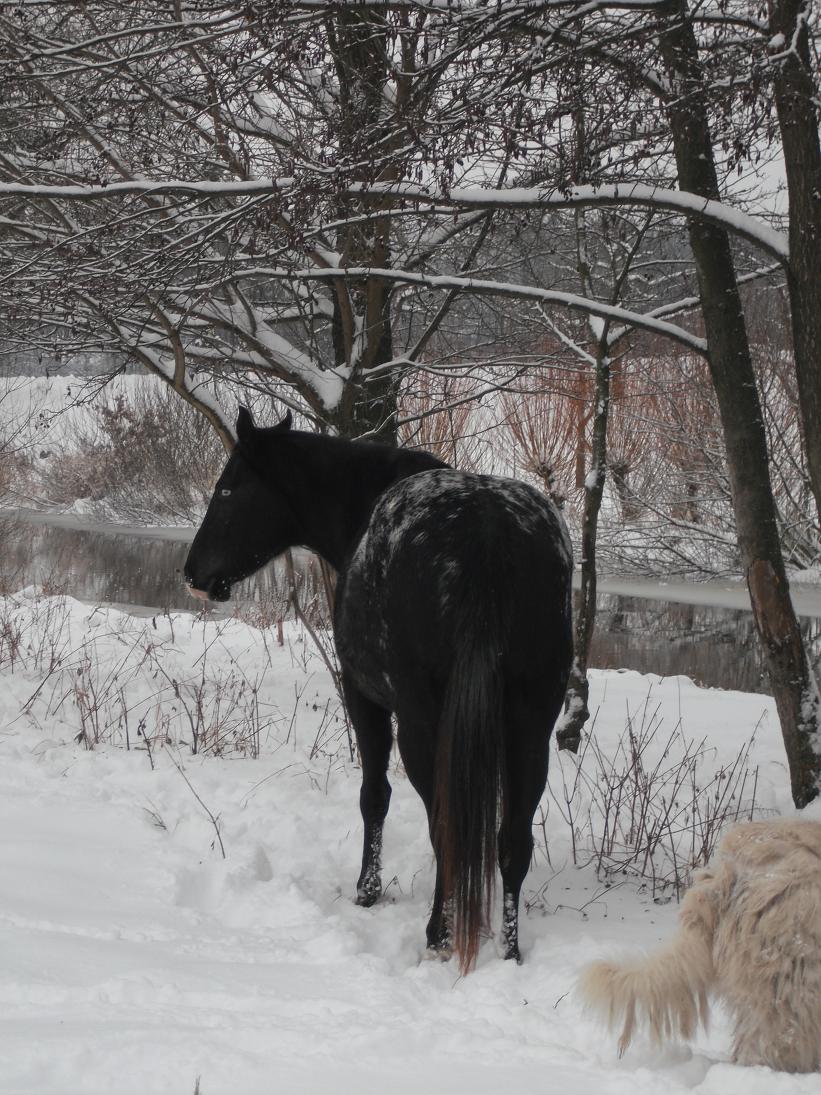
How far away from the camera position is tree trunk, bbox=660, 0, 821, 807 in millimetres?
4680

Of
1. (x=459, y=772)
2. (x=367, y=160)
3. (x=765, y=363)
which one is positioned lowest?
(x=459, y=772)

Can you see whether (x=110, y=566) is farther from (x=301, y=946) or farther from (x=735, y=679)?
(x=301, y=946)

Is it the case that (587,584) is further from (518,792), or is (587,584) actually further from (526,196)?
(518,792)

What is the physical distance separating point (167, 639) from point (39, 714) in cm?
280

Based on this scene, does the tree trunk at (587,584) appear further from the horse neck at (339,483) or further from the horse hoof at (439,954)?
the horse hoof at (439,954)

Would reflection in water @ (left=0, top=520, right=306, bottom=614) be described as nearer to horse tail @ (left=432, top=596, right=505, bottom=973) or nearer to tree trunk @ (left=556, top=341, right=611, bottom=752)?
tree trunk @ (left=556, top=341, right=611, bottom=752)

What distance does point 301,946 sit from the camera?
3.26 m

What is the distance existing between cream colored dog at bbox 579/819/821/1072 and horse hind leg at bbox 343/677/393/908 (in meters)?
1.67

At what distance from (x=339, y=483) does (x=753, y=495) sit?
201 centimetres

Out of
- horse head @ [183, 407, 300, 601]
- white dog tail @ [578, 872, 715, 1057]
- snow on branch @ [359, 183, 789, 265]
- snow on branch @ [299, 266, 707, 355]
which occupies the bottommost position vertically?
white dog tail @ [578, 872, 715, 1057]

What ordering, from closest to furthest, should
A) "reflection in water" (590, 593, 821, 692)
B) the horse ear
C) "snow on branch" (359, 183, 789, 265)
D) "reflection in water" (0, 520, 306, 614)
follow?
"snow on branch" (359, 183, 789, 265), the horse ear, "reflection in water" (590, 593, 821, 692), "reflection in water" (0, 520, 306, 614)

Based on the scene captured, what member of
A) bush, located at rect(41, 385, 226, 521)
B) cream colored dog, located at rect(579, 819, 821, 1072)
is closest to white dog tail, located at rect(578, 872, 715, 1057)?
cream colored dog, located at rect(579, 819, 821, 1072)

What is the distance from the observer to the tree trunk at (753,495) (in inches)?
184

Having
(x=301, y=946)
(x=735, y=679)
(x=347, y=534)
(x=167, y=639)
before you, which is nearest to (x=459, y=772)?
(x=301, y=946)
